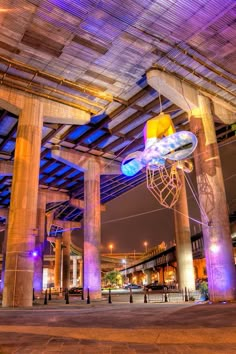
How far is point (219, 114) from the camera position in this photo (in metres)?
24.1

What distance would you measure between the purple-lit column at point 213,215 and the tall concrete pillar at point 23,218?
1124 centimetres

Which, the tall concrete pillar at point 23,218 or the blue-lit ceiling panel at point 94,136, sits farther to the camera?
the blue-lit ceiling panel at point 94,136

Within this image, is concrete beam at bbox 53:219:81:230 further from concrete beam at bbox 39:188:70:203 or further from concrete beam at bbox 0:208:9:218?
concrete beam at bbox 39:188:70:203

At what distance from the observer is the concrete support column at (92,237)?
94.4 feet

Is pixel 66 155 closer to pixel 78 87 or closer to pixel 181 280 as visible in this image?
pixel 78 87

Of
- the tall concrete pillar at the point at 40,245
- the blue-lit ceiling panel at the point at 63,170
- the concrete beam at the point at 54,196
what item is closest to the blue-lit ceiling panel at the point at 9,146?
the blue-lit ceiling panel at the point at 63,170

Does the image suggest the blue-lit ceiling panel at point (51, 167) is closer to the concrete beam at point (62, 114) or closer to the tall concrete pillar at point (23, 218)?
the concrete beam at point (62, 114)

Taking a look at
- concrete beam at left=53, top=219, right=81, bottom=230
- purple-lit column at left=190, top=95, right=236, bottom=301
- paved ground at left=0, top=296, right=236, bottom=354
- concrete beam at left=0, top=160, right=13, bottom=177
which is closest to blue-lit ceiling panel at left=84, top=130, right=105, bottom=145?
concrete beam at left=0, top=160, right=13, bottom=177

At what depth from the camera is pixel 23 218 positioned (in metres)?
18.5

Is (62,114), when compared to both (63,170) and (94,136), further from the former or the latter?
(63,170)

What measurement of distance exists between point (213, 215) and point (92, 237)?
46.7 ft

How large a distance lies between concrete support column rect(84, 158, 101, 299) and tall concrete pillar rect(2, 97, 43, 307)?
11.6m

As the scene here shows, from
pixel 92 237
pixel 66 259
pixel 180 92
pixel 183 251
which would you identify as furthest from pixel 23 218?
pixel 66 259

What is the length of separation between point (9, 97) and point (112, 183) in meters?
25.0
